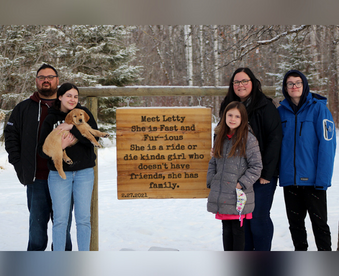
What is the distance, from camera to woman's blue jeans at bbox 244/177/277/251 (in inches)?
96.5

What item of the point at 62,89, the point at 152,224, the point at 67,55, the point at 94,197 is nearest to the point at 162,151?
the point at 94,197

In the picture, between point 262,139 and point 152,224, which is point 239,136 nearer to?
point 262,139

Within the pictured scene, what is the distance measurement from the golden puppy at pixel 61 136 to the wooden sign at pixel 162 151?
0.53 m

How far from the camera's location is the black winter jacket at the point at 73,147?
7.79 feet

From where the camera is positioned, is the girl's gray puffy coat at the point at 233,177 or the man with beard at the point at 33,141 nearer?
the girl's gray puffy coat at the point at 233,177

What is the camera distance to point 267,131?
241cm

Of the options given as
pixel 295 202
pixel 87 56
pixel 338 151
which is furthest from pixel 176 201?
pixel 338 151

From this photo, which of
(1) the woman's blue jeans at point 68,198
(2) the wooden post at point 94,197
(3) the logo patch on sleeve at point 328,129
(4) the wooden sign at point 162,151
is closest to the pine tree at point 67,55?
(2) the wooden post at point 94,197

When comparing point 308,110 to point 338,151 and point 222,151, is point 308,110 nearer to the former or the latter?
point 222,151

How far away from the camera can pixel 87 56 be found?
10469mm

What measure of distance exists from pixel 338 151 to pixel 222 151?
11725mm

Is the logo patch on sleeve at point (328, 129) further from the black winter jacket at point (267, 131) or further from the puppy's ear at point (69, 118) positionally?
the puppy's ear at point (69, 118)

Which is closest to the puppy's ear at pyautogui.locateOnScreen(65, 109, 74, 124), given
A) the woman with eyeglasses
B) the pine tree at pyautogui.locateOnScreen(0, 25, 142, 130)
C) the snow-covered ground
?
the woman with eyeglasses

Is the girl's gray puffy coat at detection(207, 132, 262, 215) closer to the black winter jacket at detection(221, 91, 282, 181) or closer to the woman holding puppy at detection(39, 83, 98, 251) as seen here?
the black winter jacket at detection(221, 91, 282, 181)
